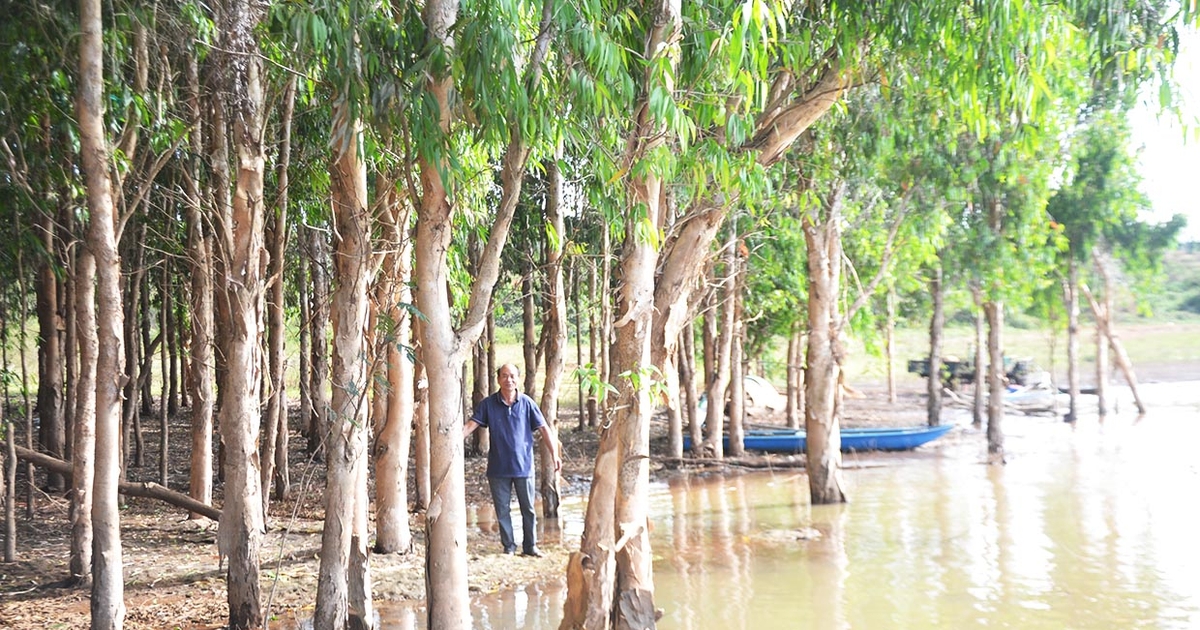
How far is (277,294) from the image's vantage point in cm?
974

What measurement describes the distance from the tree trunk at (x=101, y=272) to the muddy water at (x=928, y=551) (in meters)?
2.55

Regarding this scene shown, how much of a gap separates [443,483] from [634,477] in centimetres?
188

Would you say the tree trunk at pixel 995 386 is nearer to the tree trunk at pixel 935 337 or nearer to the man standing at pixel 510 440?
the tree trunk at pixel 935 337

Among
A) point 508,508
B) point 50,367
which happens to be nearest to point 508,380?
point 508,508

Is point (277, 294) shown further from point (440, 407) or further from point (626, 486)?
point (440, 407)

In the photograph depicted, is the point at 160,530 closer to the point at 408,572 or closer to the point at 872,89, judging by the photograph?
the point at 408,572

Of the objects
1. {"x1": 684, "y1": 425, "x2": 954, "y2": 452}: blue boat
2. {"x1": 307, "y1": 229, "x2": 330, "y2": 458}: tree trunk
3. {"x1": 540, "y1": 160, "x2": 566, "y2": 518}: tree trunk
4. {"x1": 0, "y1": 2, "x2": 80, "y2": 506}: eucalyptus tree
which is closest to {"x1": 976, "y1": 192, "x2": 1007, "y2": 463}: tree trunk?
{"x1": 684, "y1": 425, "x2": 954, "y2": 452}: blue boat

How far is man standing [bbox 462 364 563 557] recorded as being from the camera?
31.0 ft

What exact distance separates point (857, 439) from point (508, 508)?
11693mm

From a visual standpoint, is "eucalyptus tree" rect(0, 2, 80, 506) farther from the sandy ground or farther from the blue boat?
the blue boat

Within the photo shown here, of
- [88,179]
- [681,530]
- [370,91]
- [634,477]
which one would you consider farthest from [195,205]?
[681,530]

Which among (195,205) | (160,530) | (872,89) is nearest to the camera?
(195,205)

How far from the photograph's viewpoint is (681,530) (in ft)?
39.1

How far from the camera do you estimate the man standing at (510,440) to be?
9438 mm
